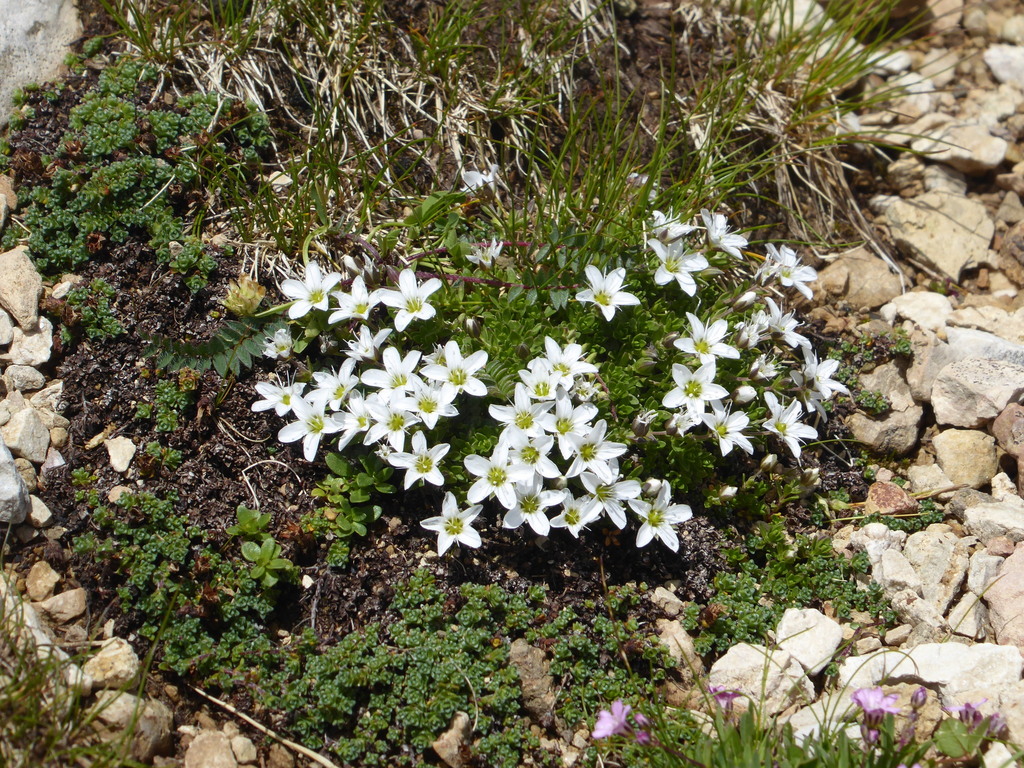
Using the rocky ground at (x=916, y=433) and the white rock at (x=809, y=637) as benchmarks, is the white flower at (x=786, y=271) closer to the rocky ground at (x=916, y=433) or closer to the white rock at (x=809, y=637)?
the rocky ground at (x=916, y=433)

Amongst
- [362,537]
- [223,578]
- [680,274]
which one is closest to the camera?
[223,578]

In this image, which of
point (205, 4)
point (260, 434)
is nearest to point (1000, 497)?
point (260, 434)

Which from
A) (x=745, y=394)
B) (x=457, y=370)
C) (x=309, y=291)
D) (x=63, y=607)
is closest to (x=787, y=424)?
(x=745, y=394)

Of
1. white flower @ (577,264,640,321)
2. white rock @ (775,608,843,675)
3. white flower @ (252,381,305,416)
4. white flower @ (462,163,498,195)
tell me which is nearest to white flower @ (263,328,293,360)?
white flower @ (252,381,305,416)

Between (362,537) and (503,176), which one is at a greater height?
(503,176)

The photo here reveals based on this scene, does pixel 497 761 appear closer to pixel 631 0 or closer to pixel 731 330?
pixel 731 330

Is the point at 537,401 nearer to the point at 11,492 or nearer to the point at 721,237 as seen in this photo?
the point at 721,237

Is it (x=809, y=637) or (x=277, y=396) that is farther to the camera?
(x=277, y=396)

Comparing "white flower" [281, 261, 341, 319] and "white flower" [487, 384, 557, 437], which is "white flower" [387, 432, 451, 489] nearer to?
"white flower" [487, 384, 557, 437]
